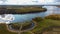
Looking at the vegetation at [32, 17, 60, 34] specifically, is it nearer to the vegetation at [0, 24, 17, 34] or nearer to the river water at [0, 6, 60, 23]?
the river water at [0, 6, 60, 23]

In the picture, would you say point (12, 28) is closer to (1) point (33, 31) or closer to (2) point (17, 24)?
(2) point (17, 24)

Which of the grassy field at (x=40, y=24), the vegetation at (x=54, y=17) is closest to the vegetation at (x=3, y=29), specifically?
the grassy field at (x=40, y=24)

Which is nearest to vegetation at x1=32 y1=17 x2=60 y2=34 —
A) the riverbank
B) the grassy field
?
the grassy field

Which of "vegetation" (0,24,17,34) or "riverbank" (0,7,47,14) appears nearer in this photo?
"vegetation" (0,24,17,34)

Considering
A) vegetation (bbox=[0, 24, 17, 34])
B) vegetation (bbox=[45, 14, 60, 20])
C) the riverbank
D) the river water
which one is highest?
the riverbank

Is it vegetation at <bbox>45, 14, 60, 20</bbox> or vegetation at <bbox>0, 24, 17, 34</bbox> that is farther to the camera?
vegetation at <bbox>45, 14, 60, 20</bbox>

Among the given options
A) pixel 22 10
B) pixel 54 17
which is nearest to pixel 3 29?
pixel 22 10

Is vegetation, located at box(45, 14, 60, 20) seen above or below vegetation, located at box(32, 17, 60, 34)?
above

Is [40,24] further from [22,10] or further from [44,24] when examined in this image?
[22,10]

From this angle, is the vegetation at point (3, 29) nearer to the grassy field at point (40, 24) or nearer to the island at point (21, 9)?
the grassy field at point (40, 24)

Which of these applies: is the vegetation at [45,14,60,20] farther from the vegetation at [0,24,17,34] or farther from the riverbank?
the vegetation at [0,24,17,34]

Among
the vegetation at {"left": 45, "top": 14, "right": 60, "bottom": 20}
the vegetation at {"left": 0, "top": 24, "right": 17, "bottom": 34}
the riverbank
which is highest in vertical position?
the riverbank
